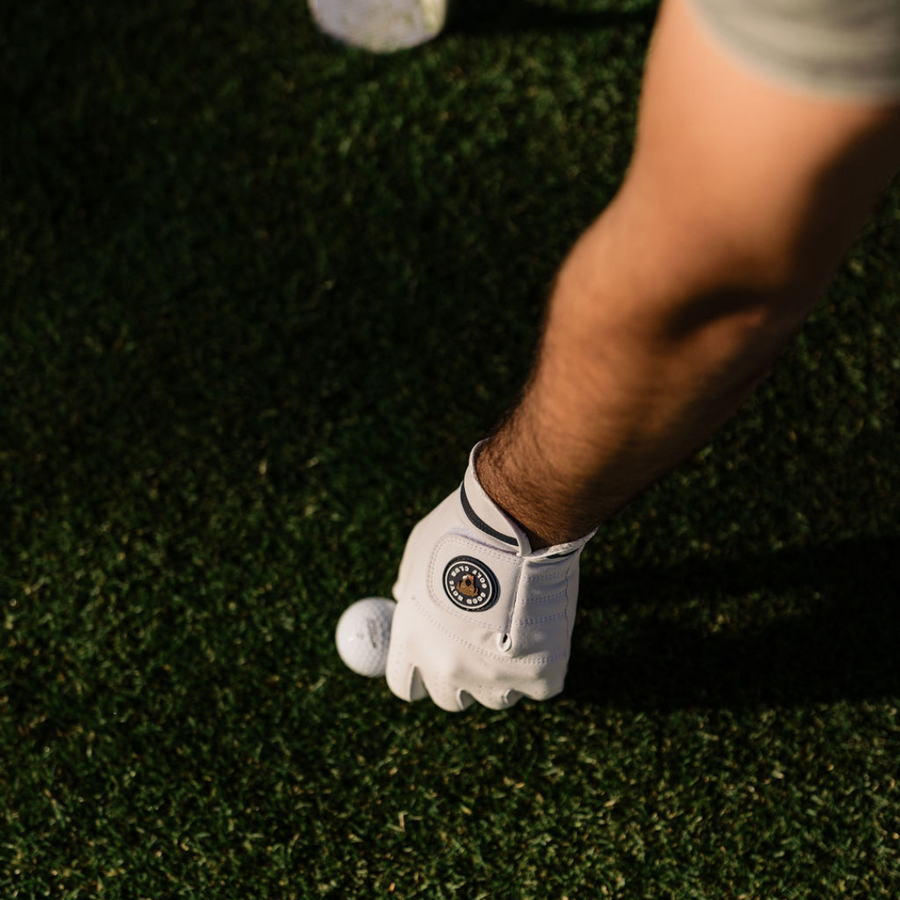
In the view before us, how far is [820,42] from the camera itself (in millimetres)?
908

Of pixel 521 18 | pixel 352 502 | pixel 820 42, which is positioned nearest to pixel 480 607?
pixel 352 502

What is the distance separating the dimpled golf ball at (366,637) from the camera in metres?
2.61

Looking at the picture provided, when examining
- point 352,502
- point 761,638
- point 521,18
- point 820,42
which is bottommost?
point 761,638

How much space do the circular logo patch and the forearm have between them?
43cm

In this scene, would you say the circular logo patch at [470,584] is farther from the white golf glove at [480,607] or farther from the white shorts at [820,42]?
the white shorts at [820,42]

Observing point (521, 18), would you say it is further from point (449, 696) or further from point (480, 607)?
point (449, 696)

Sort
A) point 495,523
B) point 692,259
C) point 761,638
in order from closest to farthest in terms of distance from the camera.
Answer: point 692,259, point 495,523, point 761,638

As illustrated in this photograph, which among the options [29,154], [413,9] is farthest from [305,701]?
[413,9]

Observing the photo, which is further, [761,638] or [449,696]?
[761,638]

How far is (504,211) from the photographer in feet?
10.7

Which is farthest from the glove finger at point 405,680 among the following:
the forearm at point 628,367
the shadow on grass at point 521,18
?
the shadow on grass at point 521,18

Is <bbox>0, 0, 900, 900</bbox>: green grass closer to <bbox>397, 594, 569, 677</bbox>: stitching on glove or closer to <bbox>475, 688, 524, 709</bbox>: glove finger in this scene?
<bbox>475, 688, 524, 709</bbox>: glove finger

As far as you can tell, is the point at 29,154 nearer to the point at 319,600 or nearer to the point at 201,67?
the point at 201,67

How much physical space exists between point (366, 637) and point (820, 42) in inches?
A: 81.9
